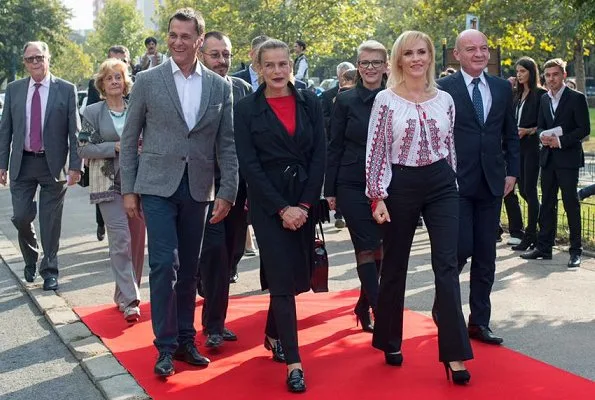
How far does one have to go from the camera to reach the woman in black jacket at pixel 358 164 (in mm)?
7445

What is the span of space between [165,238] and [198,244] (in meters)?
0.33

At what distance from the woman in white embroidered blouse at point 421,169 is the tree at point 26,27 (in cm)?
5580

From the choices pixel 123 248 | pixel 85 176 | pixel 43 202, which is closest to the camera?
pixel 123 248

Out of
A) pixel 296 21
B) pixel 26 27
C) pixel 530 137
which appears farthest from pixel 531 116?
pixel 26 27

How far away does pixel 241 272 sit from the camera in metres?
10.8

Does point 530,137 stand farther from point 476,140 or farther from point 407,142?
point 407,142

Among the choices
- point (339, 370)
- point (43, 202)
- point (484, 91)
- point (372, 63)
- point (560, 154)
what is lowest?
point (339, 370)

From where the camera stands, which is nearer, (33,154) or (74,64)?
(33,154)

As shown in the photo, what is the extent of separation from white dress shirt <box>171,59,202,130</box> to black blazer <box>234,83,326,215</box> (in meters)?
0.38

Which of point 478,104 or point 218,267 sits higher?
A: point 478,104

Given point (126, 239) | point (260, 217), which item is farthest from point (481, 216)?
point (126, 239)

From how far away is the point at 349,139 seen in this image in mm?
7508

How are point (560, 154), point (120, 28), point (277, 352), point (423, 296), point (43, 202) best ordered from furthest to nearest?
1. point (120, 28)
2. point (560, 154)
3. point (43, 202)
4. point (423, 296)
5. point (277, 352)

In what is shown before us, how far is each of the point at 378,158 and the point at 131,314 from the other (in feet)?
9.46
